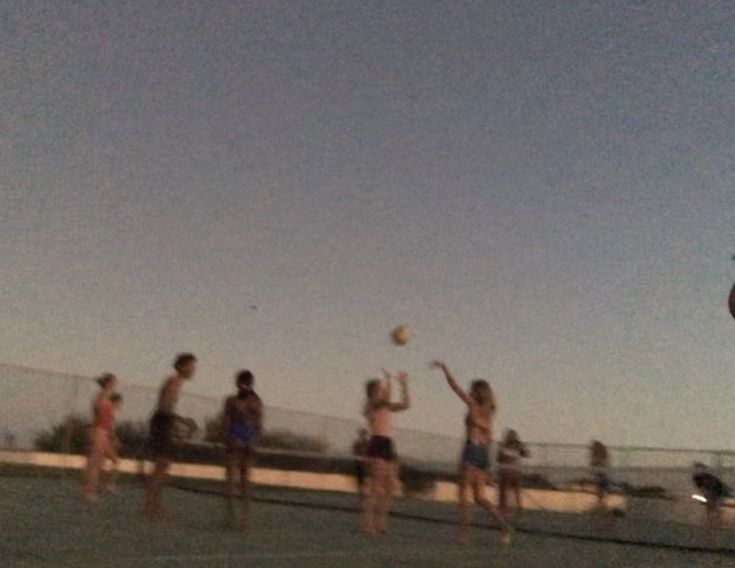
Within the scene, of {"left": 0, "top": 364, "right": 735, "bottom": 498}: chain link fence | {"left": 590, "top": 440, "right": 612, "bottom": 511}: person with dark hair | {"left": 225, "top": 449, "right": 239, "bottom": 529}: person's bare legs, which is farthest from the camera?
{"left": 0, "top": 364, "right": 735, "bottom": 498}: chain link fence

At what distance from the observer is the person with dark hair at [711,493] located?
1383 cm

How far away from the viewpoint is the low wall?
19625mm

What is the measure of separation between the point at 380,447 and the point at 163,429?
229 cm

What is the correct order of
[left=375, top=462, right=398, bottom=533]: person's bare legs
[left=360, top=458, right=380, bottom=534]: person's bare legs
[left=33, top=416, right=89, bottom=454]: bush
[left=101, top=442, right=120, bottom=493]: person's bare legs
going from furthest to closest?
[left=33, top=416, right=89, bottom=454]: bush
[left=101, top=442, right=120, bottom=493]: person's bare legs
[left=375, top=462, right=398, bottom=533]: person's bare legs
[left=360, top=458, right=380, bottom=534]: person's bare legs

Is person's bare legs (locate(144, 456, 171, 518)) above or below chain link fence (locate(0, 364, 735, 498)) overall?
below

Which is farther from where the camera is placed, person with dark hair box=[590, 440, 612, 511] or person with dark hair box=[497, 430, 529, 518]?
person with dark hair box=[590, 440, 612, 511]

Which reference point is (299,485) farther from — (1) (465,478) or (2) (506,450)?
(1) (465,478)

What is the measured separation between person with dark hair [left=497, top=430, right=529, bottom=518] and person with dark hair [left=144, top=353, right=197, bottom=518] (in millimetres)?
5470

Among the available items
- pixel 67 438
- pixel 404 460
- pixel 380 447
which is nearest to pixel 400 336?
pixel 380 447

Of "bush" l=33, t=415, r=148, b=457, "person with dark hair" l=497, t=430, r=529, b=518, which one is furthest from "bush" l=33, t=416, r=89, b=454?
"person with dark hair" l=497, t=430, r=529, b=518

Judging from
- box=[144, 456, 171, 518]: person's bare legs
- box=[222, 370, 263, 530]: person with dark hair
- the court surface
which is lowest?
the court surface

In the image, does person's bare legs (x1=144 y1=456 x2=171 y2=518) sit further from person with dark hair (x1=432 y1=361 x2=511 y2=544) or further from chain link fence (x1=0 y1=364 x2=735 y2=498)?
chain link fence (x1=0 y1=364 x2=735 y2=498)

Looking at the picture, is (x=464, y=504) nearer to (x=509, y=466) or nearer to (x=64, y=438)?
(x=509, y=466)

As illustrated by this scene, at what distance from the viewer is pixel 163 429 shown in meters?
10.1
